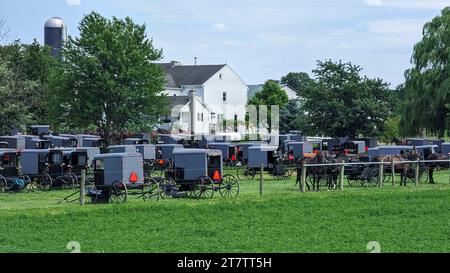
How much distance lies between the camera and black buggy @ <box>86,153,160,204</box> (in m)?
27.0

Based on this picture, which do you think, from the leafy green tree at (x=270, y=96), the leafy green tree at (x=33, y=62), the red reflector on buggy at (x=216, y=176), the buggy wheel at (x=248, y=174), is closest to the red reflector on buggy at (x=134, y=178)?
the red reflector on buggy at (x=216, y=176)

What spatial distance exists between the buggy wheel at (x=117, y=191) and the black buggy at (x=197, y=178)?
1805 mm

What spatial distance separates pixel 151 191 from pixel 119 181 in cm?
111

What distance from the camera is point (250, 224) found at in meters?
Answer: 20.3

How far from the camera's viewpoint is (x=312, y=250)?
15.5m

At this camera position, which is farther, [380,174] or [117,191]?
[380,174]

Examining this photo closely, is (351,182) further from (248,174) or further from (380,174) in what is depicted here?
(248,174)

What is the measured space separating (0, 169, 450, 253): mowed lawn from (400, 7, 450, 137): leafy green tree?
24134 mm

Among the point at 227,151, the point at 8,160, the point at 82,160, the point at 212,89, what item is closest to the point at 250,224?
the point at 82,160

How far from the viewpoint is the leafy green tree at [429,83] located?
50688mm

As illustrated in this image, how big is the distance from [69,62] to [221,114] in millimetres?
40560

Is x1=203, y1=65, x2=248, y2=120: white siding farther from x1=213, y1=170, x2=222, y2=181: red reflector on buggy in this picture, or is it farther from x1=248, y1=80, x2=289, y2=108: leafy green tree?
x1=213, y1=170, x2=222, y2=181: red reflector on buggy
